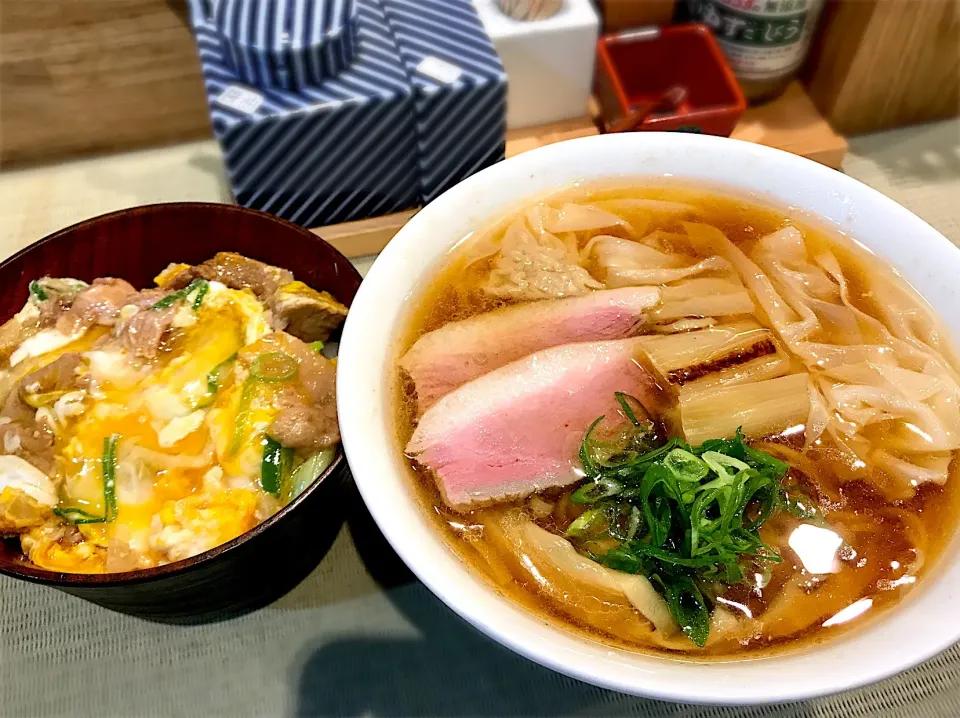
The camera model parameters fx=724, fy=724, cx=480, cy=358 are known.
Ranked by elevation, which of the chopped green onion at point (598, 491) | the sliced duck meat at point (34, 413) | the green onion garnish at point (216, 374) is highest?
the chopped green onion at point (598, 491)

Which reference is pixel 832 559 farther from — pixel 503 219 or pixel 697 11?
pixel 697 11

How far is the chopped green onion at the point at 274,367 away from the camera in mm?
1289

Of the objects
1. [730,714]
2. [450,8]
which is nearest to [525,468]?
[730,714]

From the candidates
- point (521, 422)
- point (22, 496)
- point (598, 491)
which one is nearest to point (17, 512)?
point (22, 496)

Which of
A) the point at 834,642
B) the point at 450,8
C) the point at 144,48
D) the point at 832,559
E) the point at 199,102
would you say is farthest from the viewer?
the point at 199,102

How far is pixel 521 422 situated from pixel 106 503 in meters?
0.71

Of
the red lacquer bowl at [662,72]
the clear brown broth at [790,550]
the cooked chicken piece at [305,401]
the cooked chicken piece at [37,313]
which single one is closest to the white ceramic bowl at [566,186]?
the clear brown broth at [790,550]

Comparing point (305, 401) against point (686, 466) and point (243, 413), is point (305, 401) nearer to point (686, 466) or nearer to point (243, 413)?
point (243, 413)

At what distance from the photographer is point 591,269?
1.37 m

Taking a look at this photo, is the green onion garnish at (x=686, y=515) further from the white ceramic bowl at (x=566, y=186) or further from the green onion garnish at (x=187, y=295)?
the green onion garnish at (x=187, y=295)

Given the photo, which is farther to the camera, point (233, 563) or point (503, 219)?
point (503, 219)

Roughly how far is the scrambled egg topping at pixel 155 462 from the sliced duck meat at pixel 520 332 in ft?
0.99

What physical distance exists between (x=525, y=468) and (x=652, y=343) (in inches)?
11.8

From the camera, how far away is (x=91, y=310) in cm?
139
